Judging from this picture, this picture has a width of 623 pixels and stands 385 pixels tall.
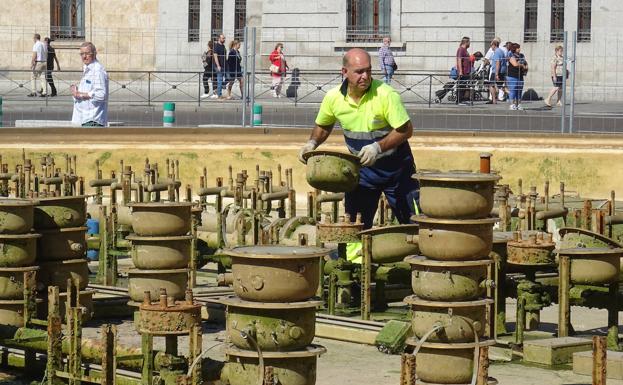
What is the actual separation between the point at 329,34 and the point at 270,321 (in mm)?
36602

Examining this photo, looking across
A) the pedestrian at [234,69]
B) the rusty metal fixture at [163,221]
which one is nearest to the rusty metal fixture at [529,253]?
the rusty metal fixture at [163,221]

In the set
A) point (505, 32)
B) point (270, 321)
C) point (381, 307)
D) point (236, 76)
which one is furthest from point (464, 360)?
point (505, 32)

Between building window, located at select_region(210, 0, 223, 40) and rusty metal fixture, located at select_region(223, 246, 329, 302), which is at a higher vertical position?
building window, located at select_region(210, 0, 223, 40)

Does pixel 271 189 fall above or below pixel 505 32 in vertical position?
below

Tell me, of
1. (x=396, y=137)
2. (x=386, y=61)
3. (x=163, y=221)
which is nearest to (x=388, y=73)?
(x=386, y=61)

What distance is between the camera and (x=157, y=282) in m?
11.8

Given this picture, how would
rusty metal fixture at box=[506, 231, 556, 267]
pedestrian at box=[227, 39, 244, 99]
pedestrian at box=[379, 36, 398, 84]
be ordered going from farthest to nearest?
pedestrian at box=[379, 36, 398, 84], pedestrian at box=[227, 39, 244, 99], rusty metal fixture at box=[506, 231, 556, 267]

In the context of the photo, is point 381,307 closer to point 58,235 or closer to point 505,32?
point 58,235

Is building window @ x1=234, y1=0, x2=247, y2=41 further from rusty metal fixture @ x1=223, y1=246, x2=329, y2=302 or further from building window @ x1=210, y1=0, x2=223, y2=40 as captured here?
rusty metal fixture @ x1=223, y1=246, x2=329, y2=302

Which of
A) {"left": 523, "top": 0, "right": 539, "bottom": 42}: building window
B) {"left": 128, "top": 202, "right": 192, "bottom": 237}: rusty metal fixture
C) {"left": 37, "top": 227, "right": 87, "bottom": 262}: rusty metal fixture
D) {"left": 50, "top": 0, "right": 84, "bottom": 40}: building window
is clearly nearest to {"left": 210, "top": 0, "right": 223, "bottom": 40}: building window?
{"left": 50, "top": 0, "right": 84, "bottom": 40}: building window

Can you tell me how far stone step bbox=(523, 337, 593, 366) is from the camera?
1122 cm

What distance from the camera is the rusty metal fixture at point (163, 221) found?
11.9m

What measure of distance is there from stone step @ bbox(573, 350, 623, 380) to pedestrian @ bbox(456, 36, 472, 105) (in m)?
17.9

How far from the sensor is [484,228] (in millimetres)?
9766
